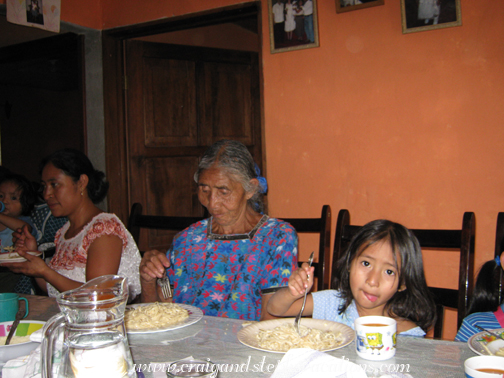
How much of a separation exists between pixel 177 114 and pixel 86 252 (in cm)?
177

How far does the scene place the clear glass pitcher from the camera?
0.67m

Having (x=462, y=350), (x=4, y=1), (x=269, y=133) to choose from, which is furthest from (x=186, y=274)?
(x=4, y=1)

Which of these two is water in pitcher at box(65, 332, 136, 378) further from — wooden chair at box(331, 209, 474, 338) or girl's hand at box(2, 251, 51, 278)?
girl's hand at box(2, 251, 51, 278)

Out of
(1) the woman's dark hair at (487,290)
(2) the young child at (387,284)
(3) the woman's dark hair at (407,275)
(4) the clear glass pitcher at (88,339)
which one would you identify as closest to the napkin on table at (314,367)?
(4) the clear glass pitcher at (88,339)

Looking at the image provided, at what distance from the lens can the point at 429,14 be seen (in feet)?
7.84

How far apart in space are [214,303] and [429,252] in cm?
138

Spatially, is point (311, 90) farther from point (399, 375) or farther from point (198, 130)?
point (399, 375)

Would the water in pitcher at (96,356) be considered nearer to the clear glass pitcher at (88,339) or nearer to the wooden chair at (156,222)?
the clear glass pitcher at (88,339)

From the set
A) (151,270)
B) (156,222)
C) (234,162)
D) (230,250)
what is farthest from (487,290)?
(156,222)

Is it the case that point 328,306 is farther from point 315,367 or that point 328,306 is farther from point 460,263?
point 315,367

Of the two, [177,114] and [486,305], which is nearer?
[486,305]

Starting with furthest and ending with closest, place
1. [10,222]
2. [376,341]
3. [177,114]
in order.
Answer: [177,114] → [10,222] → [376,341]

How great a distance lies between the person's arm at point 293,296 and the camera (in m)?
1.24

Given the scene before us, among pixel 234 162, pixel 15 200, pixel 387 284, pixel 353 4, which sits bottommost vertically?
pixel 387 284
